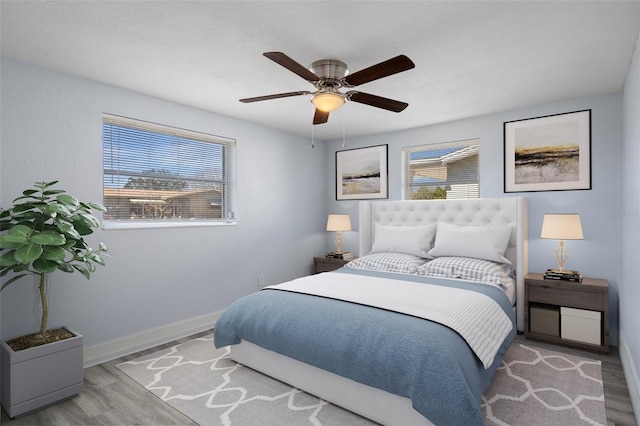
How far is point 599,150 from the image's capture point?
3.38 m

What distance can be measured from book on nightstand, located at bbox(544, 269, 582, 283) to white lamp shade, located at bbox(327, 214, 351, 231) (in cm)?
241

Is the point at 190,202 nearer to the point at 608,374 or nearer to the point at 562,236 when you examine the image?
the point at 562,236

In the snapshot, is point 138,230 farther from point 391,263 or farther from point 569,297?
point 569,297

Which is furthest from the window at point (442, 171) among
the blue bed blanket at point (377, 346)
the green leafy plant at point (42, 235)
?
the green leafy plant at point (42, 235)

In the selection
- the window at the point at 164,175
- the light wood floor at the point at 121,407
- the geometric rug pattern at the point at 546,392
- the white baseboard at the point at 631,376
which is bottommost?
the light wood floor at the point at 121,407

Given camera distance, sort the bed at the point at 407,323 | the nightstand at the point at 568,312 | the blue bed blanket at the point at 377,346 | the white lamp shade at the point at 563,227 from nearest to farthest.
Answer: the blue bed blanket at the point at 377,346 < the bed at the point at 407,323 < the nightstand at the point at 568,312 < the white lamp shade at the point at 563,227

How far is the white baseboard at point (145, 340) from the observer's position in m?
2.97

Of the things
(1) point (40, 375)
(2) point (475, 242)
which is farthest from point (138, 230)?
(2) point (475, 242)

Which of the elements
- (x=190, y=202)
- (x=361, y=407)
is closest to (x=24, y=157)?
(x=190, y=202)

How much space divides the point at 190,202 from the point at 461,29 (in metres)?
3.07

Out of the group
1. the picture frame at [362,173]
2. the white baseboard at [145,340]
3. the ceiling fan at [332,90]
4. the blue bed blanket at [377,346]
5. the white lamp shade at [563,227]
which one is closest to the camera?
the blue bed blanket at [377,346]

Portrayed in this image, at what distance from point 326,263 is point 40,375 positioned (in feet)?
10.8

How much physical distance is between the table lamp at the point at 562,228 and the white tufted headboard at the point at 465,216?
26cm

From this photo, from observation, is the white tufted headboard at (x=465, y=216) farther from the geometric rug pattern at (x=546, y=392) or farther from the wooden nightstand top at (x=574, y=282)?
the geometric rug pattern at (x=546, y=392)
